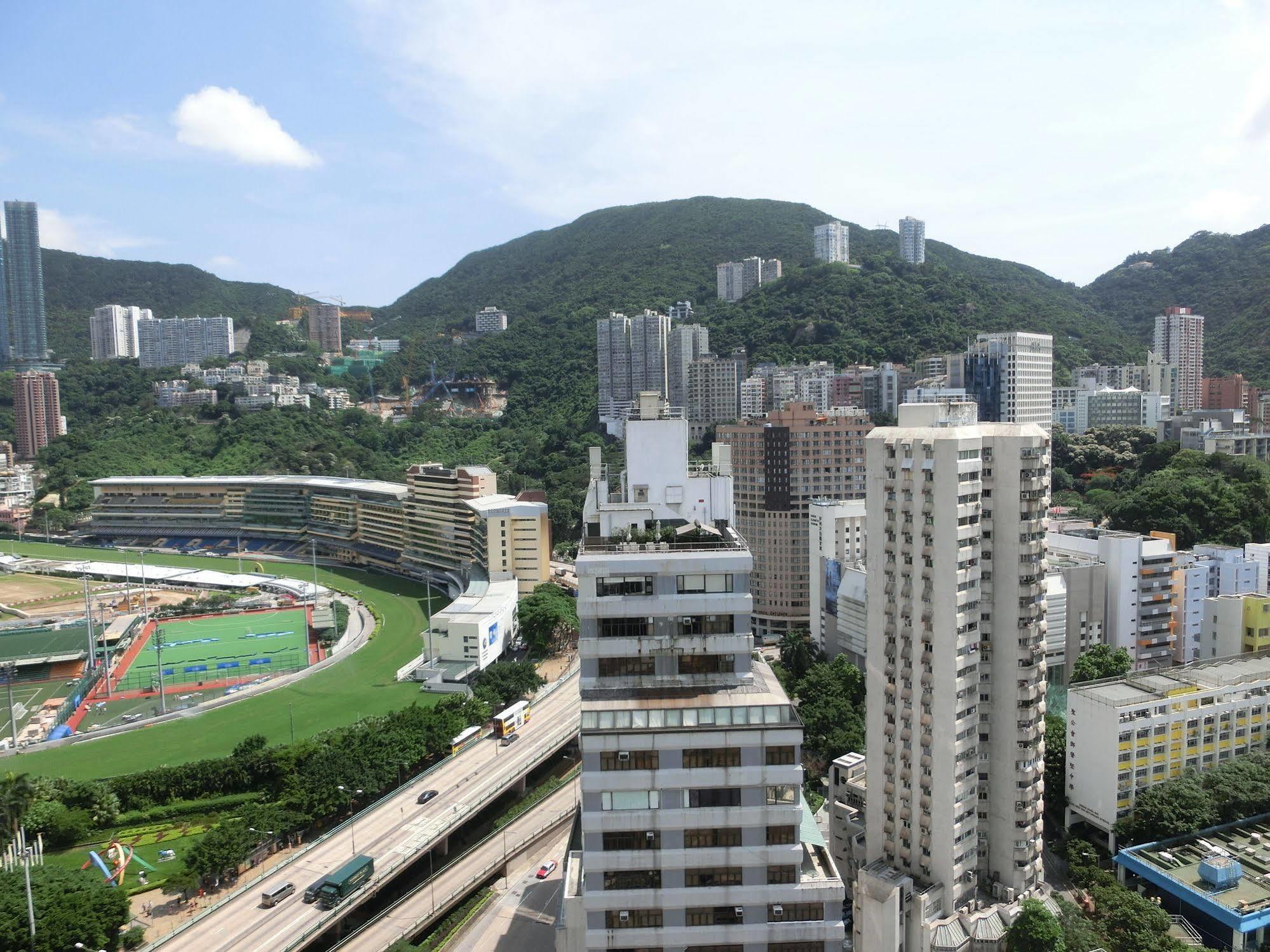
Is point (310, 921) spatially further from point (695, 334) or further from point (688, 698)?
point (695, 334)

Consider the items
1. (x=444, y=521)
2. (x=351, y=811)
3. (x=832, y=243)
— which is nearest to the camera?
(x=351, y=811)

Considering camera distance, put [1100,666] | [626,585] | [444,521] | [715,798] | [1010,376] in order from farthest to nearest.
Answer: [1010,376]
[444,521]
[1100,666]
[626,585]
[715,798]

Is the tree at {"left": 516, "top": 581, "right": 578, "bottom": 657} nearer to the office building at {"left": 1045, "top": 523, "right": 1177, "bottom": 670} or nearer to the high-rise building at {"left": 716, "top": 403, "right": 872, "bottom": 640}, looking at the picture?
the high-rise building at {"left": 716, "top": 403, "right": 872, "bottom": 640}

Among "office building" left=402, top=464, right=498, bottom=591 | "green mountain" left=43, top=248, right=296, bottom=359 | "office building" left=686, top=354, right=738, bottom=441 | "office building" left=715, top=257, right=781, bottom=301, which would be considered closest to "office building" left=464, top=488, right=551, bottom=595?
"office building" left=402, top=464, right=498, bottom=591

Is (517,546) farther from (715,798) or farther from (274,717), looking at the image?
(715,798)

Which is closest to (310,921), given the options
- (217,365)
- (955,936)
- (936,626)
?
(955,936)

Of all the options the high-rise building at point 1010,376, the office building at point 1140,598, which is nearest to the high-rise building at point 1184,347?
the high-rise building at point 1010,376

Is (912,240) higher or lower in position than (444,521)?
higher

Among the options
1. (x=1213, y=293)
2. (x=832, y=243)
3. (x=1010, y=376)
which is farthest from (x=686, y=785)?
(x=1213, y=293)
